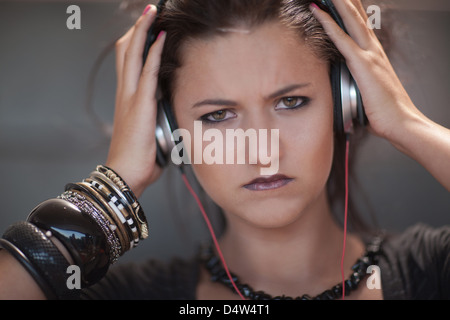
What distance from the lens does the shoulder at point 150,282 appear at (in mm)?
1229

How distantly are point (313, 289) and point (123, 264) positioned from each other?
1.67 feet

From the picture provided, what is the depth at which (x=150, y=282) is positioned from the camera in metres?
1.27

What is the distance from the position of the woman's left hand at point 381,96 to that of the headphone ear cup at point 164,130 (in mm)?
385

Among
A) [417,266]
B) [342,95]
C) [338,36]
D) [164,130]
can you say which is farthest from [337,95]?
[417,266]

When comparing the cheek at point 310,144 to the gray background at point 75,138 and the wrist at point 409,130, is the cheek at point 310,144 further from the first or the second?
the gray background at point 75,138

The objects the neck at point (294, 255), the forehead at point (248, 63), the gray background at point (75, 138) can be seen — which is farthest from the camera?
the gray background at point (75, 138)

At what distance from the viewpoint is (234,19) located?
102cm

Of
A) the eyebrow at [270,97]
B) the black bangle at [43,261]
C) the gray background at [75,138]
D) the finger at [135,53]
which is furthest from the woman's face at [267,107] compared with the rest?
the gray background at [75,138]

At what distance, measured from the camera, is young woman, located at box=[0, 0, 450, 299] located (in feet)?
3.25

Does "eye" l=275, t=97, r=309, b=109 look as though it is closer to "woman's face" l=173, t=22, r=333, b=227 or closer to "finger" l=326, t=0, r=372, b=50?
"woman's face" l=173, t=22, r=333, b=227

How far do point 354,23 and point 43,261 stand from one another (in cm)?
78

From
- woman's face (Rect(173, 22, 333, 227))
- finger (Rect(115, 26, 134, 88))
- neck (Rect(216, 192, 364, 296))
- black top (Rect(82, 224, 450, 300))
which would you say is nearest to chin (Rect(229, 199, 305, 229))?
woman's face (Rect(173, 22, 333, 227))
